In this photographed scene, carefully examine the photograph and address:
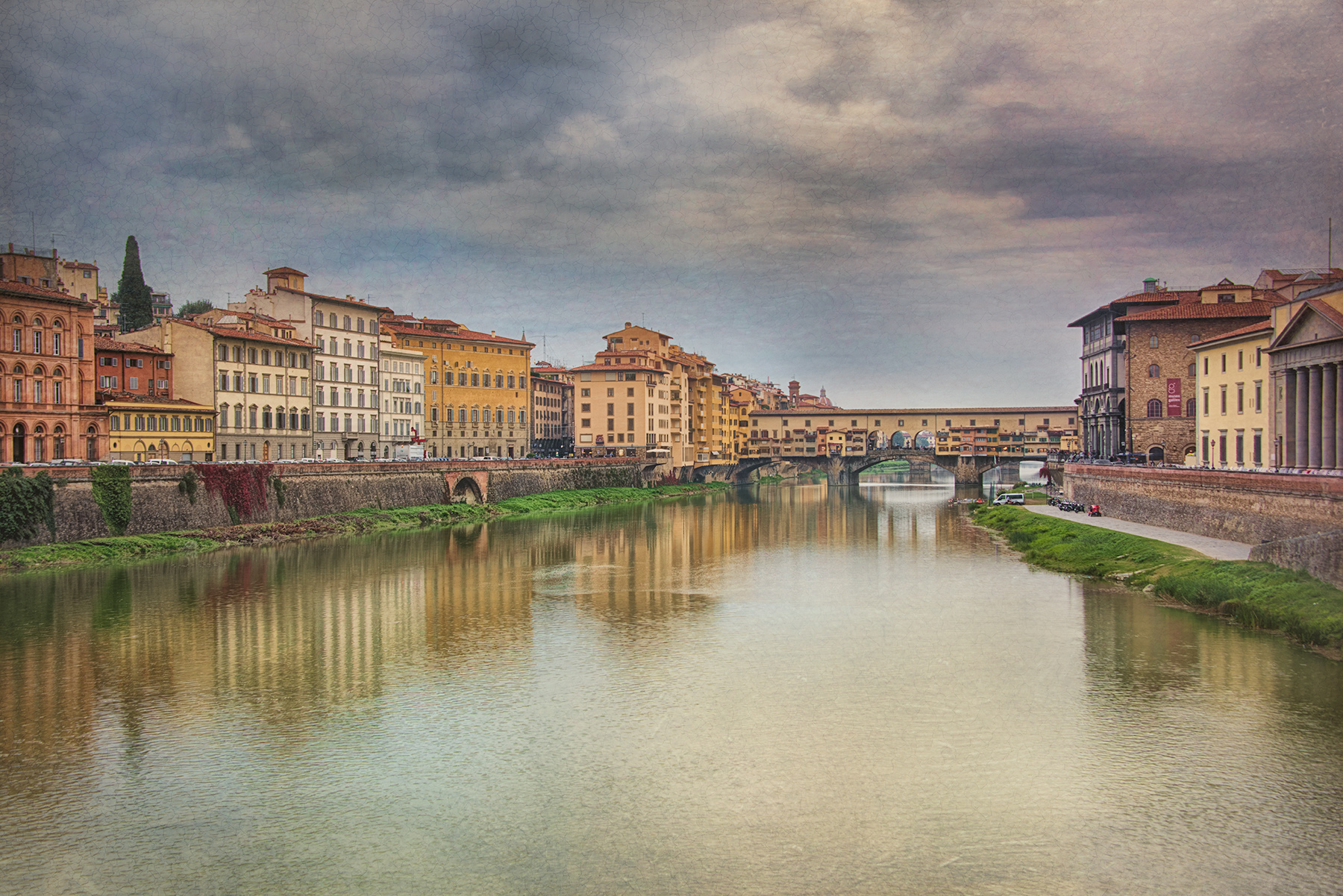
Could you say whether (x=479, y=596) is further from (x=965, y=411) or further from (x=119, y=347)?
(x=965, y=411)

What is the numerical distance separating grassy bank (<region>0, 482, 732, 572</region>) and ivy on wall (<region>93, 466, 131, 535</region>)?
2.65ft

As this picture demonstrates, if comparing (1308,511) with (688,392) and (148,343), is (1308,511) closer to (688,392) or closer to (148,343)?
(148,343)

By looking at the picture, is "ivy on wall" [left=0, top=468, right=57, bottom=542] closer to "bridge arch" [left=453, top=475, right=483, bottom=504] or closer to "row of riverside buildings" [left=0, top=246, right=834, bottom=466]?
"row of riverside buildings" [left=0, top=246, right=834, bottom=466]

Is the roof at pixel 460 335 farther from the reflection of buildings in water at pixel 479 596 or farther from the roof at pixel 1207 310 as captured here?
the roof at pixel 1207 310

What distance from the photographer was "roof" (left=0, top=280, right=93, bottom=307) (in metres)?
42.4

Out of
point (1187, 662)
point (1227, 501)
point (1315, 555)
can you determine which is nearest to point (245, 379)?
point (1227, 501)

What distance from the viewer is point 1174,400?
62.7m

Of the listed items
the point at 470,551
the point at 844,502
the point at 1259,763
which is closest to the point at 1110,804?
the point at 1259,763

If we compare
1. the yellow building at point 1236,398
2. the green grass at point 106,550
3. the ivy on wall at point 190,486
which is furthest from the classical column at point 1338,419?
the ivy on wall at point 190,486

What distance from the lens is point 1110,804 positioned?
1445cm

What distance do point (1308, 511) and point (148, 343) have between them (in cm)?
5797

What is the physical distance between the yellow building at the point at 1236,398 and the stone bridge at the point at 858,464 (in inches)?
2226

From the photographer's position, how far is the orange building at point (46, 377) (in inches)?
1668

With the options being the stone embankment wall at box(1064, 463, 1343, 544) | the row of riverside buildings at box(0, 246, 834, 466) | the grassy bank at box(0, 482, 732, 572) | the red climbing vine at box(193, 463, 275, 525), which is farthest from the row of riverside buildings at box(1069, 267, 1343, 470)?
the row of riverside buildings at box(0, 246, 834, 466)
